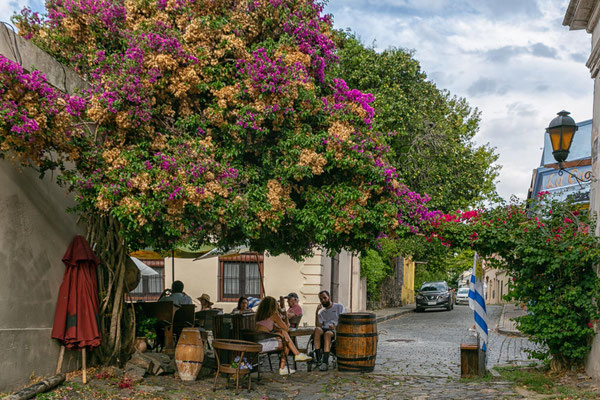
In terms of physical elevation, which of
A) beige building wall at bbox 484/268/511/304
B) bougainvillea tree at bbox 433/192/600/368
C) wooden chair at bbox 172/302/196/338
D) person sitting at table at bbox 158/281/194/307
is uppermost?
bougainvillea tree at bbox 433/192/600/368

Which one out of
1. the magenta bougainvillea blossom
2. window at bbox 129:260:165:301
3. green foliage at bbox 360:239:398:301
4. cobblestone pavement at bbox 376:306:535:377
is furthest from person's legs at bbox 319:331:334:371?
green foliage at bbox 360:239:398:301

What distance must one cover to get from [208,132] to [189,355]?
3402 mm

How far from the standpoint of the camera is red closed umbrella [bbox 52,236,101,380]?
27.0ft

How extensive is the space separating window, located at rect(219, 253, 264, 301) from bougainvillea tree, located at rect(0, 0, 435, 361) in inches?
419

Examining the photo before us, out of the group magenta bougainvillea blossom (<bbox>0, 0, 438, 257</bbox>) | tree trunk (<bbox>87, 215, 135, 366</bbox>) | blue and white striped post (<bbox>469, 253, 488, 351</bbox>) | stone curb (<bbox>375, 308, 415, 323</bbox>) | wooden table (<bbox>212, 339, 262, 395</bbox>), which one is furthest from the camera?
stone curb (<bbox>375, 308, 415, 323</bbox>)

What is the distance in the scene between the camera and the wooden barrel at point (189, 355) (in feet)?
31.2

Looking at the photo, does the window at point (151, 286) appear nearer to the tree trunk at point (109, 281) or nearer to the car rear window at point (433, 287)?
the tree trunk at point (109, 281)

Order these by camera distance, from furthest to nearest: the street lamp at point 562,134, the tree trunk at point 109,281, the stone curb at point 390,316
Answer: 1. the stone curb at point 390,316
2. the street lamp at point 562,134
3. the tree trunk at point 109,281

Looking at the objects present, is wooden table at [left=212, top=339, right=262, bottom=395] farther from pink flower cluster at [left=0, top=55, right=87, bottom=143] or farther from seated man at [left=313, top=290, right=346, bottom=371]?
pink flower cluster at [left=0, top=55, right=87, bottom=143]

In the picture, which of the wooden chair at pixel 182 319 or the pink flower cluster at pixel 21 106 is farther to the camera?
the wooden chair at pixel 182 319

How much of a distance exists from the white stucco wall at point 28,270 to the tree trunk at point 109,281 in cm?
54

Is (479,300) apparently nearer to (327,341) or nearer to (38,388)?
(327,341)

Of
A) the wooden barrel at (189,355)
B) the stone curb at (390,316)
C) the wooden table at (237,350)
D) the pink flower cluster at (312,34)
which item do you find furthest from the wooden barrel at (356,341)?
the stone curb at (390,316)

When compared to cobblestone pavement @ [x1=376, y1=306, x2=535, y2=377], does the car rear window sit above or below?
above
